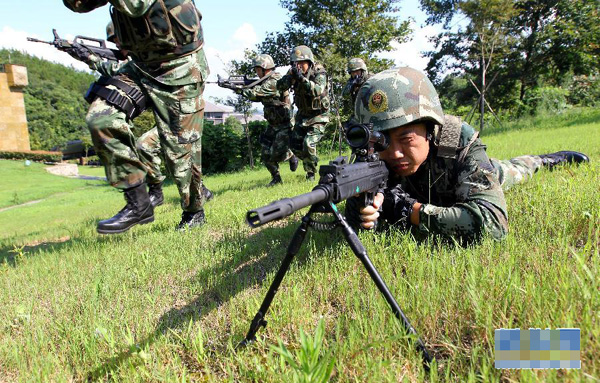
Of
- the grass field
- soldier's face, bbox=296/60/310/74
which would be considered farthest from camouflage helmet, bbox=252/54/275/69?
the grass field

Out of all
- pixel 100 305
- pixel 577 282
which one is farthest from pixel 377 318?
pixel 100 305

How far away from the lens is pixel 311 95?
757 cm

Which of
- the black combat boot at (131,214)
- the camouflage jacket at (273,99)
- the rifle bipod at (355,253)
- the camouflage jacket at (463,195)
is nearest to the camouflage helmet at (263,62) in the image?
the camouflage jacket at (273,99)

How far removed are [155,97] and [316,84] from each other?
4644 mm

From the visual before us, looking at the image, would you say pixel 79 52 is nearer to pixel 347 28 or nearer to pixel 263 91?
pixel 263 91

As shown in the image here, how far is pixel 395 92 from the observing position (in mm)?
2424

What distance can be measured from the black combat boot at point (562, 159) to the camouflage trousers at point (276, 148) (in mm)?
5390

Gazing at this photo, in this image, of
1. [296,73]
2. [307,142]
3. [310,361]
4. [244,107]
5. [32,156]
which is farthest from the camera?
[32,156]

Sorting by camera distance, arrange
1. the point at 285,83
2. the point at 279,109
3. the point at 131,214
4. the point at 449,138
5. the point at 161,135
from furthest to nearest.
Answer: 1. the point at 279,109
2. the point at 285,83
3. the point at 161,135
4. the point at 131,214
5. the point at 449,138

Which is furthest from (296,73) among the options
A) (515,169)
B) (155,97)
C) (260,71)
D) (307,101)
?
(515,169)

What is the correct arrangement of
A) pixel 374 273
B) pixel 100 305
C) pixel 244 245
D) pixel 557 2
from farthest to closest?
pixel 557 2
pixel 244 245
pixel 100 305
pixel 374 273

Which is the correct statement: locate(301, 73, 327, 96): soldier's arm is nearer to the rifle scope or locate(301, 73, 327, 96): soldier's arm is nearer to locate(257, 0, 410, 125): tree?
the rifle scope

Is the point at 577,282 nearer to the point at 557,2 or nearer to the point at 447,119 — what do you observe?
the point at 447,119

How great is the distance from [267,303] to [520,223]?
6.56 feet
